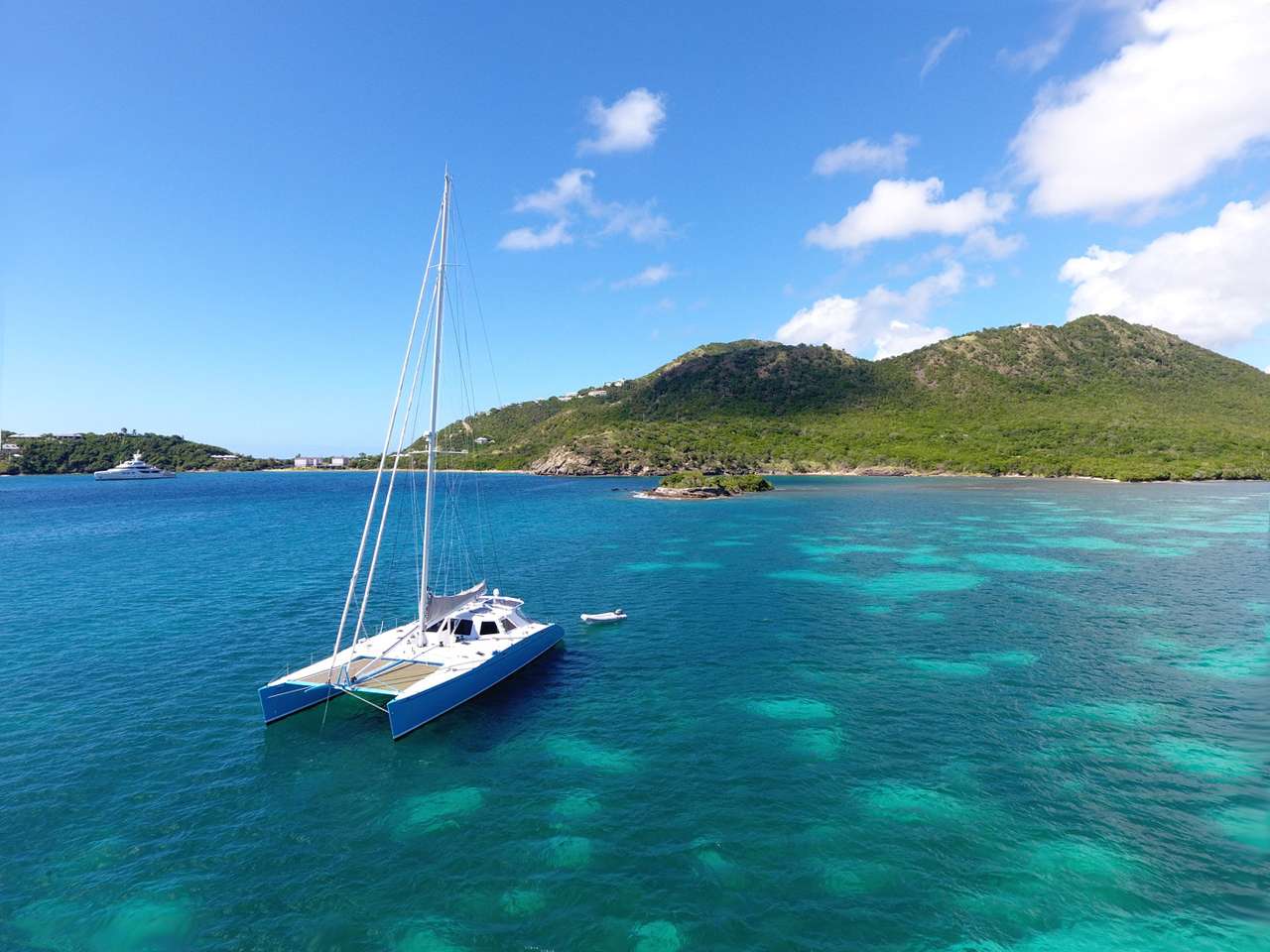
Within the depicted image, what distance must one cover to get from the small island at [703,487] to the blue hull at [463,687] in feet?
341

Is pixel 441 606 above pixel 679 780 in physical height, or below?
above

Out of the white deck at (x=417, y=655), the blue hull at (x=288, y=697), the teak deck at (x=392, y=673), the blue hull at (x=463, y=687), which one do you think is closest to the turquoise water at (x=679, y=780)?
the blue hull at (x=288, y=697)

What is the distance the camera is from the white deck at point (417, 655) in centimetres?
2580

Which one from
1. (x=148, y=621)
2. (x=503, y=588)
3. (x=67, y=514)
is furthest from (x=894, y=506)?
(x=67, y=514)

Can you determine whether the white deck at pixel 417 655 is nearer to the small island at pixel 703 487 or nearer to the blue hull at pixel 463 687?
the blue hull at pixel 463 687

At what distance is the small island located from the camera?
13650cm

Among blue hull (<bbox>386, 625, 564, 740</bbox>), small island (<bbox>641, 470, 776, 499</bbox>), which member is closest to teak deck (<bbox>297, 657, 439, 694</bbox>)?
blue hull (<bbox>386, 625, 564, 740</bbox>)

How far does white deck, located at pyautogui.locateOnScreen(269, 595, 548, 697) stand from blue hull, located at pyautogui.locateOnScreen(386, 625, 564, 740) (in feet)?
1.07

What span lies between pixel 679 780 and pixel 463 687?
38.6 feet

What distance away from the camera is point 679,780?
2103 cm

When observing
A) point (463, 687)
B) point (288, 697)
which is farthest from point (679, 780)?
point (288, 697)

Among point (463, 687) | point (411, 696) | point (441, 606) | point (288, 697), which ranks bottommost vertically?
point (463, 687)

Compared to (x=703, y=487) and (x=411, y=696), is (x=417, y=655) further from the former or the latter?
(x=703, y=487)

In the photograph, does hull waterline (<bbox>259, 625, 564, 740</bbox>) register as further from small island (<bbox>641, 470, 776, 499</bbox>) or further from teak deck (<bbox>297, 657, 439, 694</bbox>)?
small island (<bbox>641, 470, 776, 499</bbox>)
